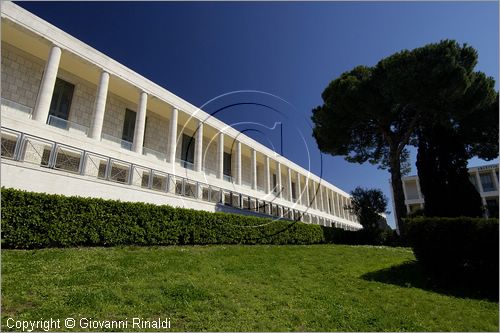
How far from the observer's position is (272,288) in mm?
7055

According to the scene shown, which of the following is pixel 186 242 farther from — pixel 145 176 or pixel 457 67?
pixel 457 67

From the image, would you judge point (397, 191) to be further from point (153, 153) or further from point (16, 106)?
point (16, 106)

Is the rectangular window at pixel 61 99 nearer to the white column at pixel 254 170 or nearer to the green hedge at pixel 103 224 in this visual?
the green hedge at pixel 103 224

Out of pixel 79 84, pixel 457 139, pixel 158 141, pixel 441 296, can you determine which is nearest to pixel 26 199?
pixel 441 296

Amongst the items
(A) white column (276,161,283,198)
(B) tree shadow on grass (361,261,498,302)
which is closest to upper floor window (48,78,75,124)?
(B) tree shadow on grass (361,261,498,302)

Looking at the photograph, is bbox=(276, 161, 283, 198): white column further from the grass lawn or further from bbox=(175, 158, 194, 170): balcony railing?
the grass lawn

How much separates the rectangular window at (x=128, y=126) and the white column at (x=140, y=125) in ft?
10.3

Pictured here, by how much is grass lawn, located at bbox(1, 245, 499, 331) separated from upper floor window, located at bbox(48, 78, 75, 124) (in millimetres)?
16606

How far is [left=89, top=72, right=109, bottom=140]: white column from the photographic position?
1969cm

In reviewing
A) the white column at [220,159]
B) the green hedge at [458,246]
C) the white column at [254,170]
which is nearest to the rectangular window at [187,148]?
the white column at [220,159]

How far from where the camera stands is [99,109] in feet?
67.3

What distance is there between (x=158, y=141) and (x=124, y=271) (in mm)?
23314

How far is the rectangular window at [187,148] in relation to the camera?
30.0 metres

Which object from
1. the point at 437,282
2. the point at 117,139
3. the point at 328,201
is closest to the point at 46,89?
the point at 117,139
